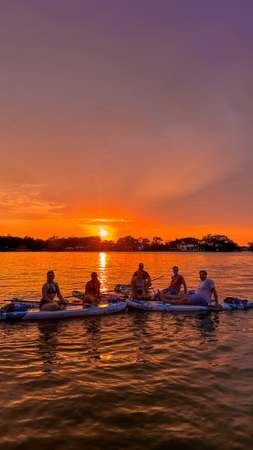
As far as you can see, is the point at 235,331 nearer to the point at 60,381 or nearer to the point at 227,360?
the point at 227,360

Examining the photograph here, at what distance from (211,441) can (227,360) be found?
12.5 feet

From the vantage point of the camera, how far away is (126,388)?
6.70 m

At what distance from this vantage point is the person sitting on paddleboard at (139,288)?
16.1 metres

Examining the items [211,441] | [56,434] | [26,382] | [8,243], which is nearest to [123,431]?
[56,434]

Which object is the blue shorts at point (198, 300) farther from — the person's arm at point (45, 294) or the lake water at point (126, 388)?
the person's arm at point (45, 294)

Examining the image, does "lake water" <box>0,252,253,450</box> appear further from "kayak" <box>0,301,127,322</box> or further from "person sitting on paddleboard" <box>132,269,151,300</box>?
"person sitting on paddleboard" <box>132,269,151,300</box>

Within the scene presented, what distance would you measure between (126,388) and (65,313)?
7.40m

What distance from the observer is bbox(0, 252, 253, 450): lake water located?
508cm

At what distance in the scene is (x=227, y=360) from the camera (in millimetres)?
8469

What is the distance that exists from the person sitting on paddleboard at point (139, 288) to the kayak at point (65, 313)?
1.31 m

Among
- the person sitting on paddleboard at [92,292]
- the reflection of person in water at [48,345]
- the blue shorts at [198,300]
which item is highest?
the person sitting on paddleboard at [92,292]

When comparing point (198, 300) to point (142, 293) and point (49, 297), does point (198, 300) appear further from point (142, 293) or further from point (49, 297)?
point (49, 297)

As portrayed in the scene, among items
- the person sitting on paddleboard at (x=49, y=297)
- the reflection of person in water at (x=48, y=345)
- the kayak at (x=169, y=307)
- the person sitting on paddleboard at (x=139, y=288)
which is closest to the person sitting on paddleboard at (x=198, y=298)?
the kayak at (x=169, y=307)

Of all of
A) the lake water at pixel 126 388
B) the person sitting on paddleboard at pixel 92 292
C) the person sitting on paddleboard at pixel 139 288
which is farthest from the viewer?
the person sitting on paddleboard at pixel 139 288
